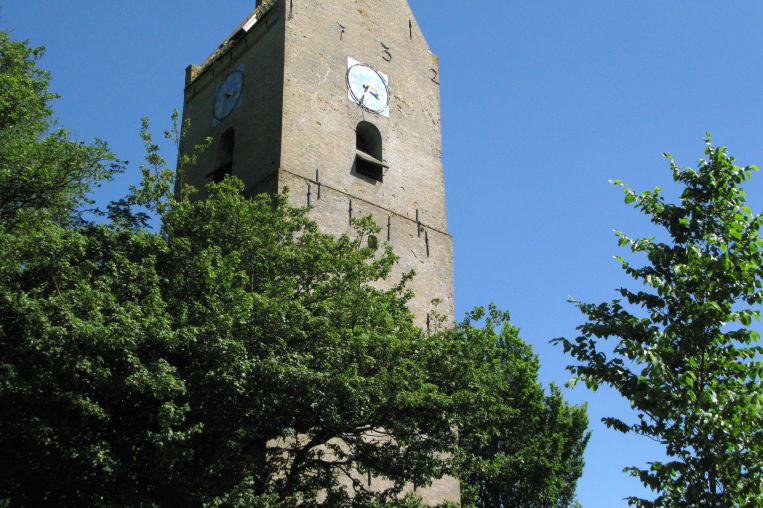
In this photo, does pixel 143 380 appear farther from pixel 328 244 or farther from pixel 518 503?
pixel 518 503

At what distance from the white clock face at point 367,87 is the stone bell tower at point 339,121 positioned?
1.3 inches

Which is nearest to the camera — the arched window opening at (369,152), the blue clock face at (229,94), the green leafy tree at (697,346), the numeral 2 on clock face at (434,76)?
the green leafy tree at (697,346)

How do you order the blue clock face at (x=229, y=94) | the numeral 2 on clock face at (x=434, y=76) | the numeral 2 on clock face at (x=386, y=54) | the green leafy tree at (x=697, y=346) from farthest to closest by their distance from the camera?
the numeral 2 on clock face at (x=434, y=76), the numeral 2 on clock face at (x=386, y=54), the blue clock face at (x=229, y=94), the green leafy tree at (x=697, y=346)

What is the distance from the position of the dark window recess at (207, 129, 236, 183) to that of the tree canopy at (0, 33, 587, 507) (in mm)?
7154

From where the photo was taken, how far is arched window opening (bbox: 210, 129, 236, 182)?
25203 mm

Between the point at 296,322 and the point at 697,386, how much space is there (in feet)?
20.8

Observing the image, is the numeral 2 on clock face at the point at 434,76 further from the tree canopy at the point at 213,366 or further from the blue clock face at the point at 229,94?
the tree canopy at the point at 213,366

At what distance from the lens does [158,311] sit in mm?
13656

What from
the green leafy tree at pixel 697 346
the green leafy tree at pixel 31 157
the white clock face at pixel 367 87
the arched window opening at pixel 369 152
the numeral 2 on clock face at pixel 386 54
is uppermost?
the numeral 2 on clock face at pixel 386 54

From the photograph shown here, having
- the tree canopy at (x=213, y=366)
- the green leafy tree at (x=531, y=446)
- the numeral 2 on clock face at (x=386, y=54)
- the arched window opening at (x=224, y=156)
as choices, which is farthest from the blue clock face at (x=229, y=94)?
the green leafy tree at (x=531, y=446)

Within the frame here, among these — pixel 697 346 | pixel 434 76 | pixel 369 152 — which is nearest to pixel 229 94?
pixel 369 152

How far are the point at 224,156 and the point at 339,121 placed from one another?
361cm

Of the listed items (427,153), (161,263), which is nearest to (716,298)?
(161,263)

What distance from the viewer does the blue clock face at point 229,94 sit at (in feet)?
85.2
